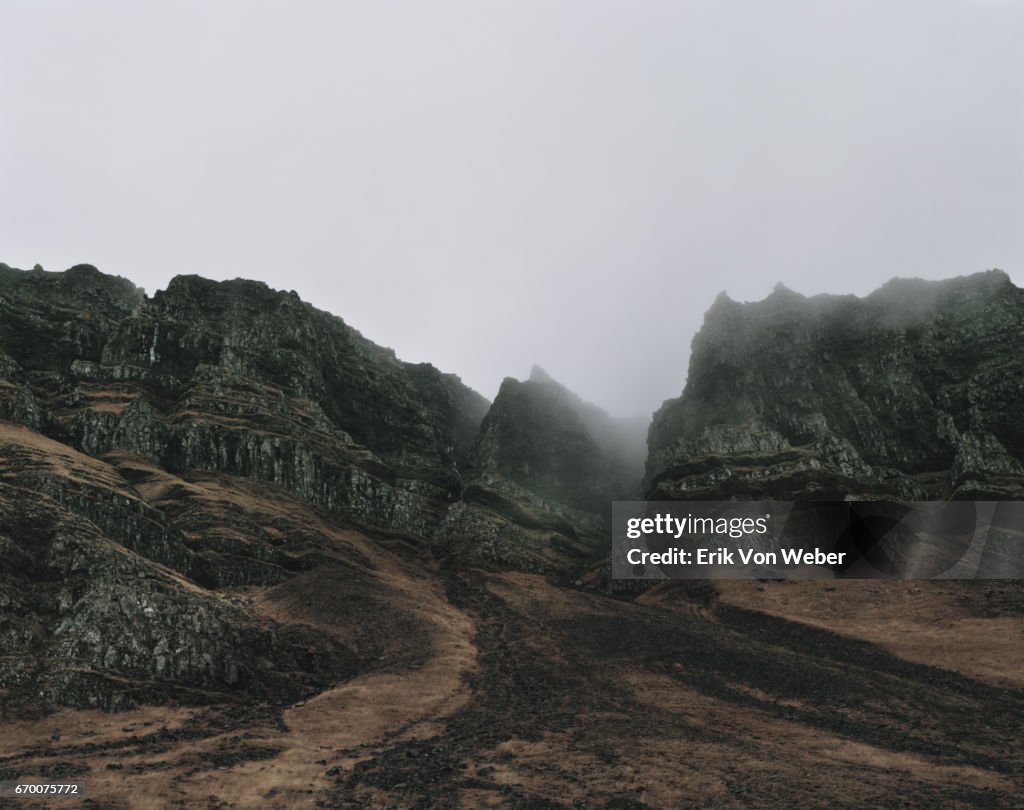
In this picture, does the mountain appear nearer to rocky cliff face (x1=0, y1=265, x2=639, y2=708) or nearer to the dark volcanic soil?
the dark volcanic soil

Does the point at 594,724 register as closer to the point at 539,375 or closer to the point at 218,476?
the point at 218,476

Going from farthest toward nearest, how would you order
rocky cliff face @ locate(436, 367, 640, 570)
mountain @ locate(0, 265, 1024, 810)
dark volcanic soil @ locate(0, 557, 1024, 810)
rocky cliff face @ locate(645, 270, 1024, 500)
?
1. rocky cliff face @ locate(436, 367, 640, 570)
2. rocky cliff face @ locate(645, 270, 1024, 500)
3. mountain @ locate(0, 265, 1024, 810)
4. dark volcanic soil @ locate(0, 557, 1024, 810)

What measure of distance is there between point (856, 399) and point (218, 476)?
91.7 m

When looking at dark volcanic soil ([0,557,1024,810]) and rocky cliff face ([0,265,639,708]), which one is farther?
rocky cliff face ([0,265,639,708])

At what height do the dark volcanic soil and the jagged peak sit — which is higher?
the jagged peak

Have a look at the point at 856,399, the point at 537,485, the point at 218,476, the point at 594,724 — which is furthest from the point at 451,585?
the point at 856,399

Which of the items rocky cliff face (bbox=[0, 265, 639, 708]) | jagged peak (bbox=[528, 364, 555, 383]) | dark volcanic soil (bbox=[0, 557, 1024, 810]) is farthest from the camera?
jagged peak (bbox=[528, 364, 555, 383])

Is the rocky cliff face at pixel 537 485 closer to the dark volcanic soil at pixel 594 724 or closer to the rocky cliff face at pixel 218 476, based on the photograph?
the rocky cliff face at pixel 218 476

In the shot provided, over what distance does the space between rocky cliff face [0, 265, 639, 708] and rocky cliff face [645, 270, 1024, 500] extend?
89.7ft

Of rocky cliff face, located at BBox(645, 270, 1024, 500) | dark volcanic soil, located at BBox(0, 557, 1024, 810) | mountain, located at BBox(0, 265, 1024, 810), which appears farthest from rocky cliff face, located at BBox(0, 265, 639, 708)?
rocky cliff face, located at BBox(645, 270, 1024, 500)

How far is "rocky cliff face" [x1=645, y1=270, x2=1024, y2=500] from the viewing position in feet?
290

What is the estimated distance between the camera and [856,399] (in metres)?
103

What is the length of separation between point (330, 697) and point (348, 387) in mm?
87833

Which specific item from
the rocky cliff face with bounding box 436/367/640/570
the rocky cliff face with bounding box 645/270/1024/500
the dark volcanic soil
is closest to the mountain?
the dark volcanic soil
